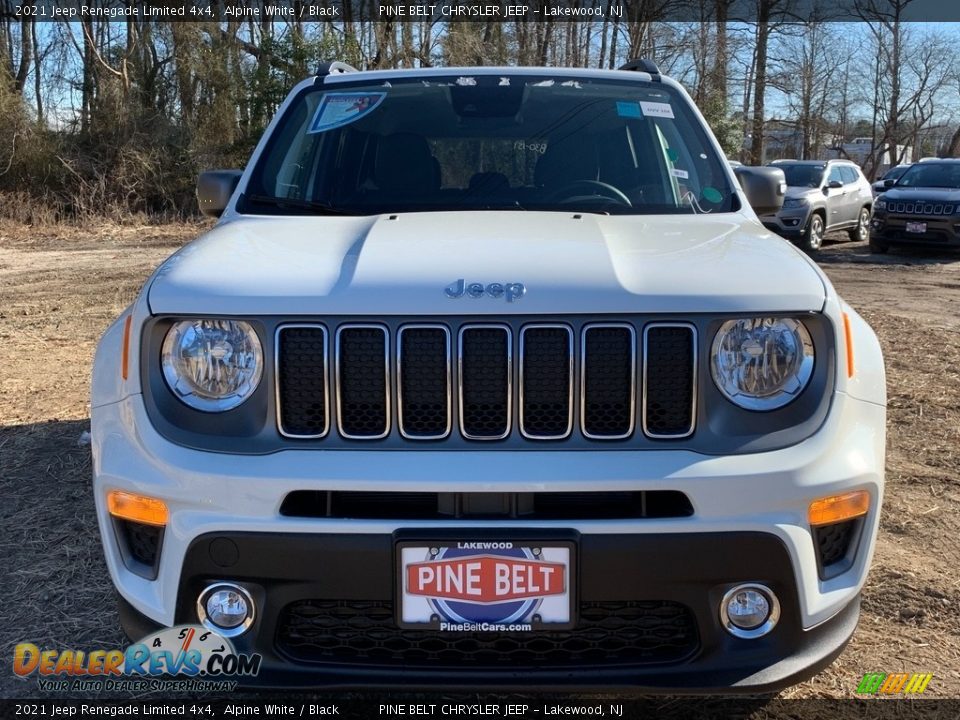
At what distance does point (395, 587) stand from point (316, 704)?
0.82 m

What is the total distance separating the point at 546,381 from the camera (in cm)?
221

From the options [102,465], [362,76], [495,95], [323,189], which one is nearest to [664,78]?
[495,95]

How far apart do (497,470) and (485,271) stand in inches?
19.8

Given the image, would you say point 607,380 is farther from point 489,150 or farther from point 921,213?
point 921,213

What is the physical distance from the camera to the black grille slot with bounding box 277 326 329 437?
2.21 metres

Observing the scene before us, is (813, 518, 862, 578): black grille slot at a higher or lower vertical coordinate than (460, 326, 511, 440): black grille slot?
lower

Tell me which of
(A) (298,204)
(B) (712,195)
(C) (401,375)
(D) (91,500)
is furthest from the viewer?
(D) (91,500)

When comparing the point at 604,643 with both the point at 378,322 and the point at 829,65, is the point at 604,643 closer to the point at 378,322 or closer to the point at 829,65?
the point at 378,322

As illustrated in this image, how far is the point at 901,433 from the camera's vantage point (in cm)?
536

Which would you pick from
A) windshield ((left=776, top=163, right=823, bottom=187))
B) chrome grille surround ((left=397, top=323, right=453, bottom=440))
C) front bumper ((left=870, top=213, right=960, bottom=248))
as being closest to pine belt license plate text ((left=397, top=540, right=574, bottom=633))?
chrome grille surround ((left=397, top=323, right=453, bottom=440))

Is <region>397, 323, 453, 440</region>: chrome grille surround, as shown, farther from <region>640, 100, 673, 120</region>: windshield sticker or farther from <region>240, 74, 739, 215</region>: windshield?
<region>640, 100, 673, 120</region>: windshield sticker

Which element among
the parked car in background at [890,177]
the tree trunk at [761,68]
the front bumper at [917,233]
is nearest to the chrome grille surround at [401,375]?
the front bumper at [917,233]

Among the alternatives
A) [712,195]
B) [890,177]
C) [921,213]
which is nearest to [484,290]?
[712,195]

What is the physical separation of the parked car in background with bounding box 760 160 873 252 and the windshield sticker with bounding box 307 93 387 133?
12731 mm
